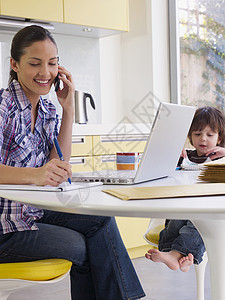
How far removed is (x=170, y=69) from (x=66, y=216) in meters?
2.89

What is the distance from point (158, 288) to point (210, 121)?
99 cm

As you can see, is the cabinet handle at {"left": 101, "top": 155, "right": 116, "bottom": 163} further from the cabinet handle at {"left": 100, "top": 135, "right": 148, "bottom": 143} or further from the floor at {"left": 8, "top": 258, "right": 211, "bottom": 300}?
the floor at {"left": 8, "top": 258, "right": 211, "bottom": 300}

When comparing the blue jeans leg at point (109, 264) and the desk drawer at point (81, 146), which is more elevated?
the desk drawer at point (81, 146)

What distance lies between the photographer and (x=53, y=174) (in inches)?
53.2

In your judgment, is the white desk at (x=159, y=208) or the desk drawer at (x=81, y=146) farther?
the desk drawer at (x=81, y=146)

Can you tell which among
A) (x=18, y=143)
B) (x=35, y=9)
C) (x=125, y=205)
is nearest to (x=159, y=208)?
(x=125, y=205)

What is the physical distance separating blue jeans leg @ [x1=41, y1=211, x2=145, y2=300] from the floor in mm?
1117

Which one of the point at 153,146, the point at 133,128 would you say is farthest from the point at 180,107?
the point at 133,128

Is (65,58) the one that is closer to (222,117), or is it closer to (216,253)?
(222,117)

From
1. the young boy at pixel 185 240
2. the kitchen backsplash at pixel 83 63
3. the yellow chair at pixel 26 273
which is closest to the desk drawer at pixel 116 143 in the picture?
the kitchen backsplash at pixel 83 63

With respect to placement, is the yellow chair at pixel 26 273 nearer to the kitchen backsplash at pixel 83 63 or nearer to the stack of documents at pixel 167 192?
the stack of documents at pixel 167 192

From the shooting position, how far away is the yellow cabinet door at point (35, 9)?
324cm

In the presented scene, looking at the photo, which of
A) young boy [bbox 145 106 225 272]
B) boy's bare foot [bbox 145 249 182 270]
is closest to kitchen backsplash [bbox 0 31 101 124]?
young boy [bbox 145 106 225 272]

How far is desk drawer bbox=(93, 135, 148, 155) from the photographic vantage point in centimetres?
335
